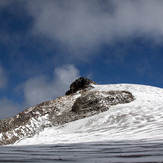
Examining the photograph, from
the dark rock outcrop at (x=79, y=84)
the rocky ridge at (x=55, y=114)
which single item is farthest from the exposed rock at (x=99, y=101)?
the dark rock outcrop at (x=79, y=84)

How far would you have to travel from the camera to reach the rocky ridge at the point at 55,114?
20.8 feet

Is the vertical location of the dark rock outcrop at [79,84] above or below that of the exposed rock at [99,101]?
above

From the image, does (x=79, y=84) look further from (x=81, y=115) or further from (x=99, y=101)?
(x=81, y=115)

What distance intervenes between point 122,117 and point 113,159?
4.40m

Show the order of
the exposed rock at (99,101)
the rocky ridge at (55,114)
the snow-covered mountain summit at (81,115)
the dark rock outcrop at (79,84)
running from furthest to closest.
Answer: the dark rock outcrop at (79,84) < the exposed rock at (99,101) < the rocky ridge at (55,114) < the snow-covered mountain summit at (81,115)

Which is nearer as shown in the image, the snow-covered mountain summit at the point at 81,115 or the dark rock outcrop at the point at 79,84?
the snow-covered mountain summit at the point at 81,115

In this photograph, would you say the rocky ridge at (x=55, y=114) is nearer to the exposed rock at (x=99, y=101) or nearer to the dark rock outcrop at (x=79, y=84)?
the exposed rock at (x=99, y=101)

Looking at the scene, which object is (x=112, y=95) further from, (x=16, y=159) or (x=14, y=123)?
(x=16, y=159)

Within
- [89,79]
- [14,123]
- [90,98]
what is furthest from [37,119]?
[89,79]

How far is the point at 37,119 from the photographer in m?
7.34

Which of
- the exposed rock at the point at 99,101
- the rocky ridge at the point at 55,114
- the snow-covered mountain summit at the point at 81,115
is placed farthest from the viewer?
the exposed rock at the point at 99,101

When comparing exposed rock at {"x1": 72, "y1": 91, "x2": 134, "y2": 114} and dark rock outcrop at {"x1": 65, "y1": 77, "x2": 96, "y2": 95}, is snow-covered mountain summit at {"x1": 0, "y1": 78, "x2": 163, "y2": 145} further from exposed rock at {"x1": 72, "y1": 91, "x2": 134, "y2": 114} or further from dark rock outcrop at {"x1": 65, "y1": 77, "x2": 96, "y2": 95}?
dark rock outcrop at {"x1": 65, "y1": 77, "x2": 96, "y2": 95}

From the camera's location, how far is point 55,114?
7.71 metres

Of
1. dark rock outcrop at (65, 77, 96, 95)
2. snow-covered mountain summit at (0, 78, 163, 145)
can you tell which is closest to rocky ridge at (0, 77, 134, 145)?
snow-covered mountain summit at (0, 78, 163, 145)
